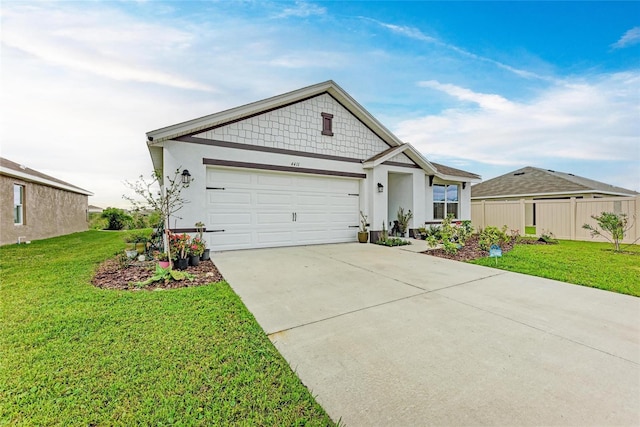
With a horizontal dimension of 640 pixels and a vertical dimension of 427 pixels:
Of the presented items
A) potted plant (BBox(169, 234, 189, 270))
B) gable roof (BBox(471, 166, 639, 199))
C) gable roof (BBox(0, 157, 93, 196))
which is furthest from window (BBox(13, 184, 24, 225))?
gable roof (BBox(471, 166, 639, 199))

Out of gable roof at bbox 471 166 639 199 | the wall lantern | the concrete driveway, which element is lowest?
the concrete driveway

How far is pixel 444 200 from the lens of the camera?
43.6 feet

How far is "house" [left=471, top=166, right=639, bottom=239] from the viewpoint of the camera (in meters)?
10.9

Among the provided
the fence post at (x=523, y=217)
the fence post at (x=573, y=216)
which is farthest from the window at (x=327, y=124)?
the fence post at (x=573, y=216)

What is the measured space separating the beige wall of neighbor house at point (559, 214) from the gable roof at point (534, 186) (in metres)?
4.12

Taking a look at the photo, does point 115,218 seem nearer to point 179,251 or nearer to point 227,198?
point 227,198

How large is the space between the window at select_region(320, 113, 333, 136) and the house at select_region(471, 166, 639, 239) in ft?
31.4

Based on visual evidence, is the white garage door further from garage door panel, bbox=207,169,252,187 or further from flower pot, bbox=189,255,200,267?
flower pot, bbox=189,255,200,267

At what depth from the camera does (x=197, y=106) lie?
10812 mm

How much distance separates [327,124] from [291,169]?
2367mm

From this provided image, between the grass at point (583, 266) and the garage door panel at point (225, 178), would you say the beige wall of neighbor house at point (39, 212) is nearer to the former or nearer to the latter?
the garage door panel at point (225, 178)

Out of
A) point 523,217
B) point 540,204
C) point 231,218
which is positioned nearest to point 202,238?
point 231,218

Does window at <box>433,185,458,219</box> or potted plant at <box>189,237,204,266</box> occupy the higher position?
window at <box>433,185,458,219</box>

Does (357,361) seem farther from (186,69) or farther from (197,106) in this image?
(197,106)
